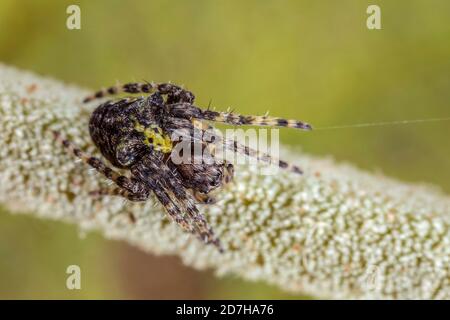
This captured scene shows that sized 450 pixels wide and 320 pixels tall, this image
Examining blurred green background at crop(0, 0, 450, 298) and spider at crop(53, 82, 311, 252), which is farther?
blurred green background at crop(0, 0, 450, 298)

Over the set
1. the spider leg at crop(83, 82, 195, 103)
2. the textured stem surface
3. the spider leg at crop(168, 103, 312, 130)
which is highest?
the spider leg at crop(83, 82, 195, 103)

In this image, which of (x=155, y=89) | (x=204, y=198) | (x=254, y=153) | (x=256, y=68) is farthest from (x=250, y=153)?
(x=256, y=68)

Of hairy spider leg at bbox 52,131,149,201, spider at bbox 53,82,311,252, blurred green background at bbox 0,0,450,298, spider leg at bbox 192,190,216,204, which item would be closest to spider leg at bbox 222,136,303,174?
spider at bbox 53,82,311,252

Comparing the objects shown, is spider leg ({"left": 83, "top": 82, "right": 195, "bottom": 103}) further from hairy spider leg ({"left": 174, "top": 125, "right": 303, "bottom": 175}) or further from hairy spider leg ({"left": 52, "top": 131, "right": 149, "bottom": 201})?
hairy spider leg ({"left": 52, "top": 131, "right": 149, "bottom": 201})

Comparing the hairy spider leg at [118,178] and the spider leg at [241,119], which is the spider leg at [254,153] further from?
the hairy spider leg at [118,178]

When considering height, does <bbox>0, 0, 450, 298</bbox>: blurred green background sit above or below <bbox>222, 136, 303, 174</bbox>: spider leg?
above

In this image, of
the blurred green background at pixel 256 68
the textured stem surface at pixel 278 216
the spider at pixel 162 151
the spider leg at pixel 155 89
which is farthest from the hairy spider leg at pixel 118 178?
the blurred green background at pixel 256 68

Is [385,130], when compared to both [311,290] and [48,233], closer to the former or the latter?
[311,290]
